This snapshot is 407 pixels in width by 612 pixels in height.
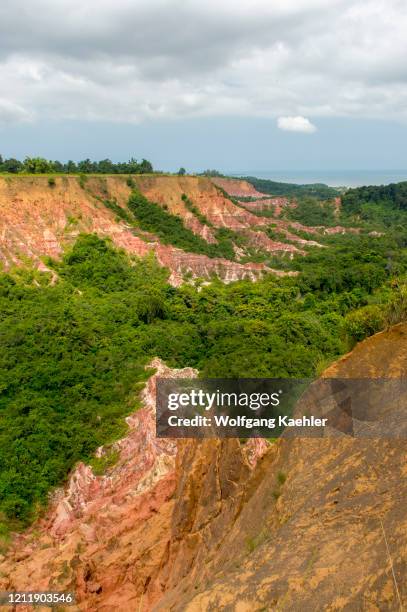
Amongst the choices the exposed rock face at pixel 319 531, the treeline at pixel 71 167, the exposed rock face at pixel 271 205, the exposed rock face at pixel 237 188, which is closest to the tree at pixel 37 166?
the treeline at pixel 71 167

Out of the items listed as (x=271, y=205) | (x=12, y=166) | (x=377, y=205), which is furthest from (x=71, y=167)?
(x=377, y=205)

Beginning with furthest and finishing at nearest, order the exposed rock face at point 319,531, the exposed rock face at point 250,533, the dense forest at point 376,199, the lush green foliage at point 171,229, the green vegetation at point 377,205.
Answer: the dense forest at point 376,199 < the green vegetation at point 377,205 < the lush green foliage at point 171,229 < the exposed rock face at point 250,533 < the exposed rock face at point 319,531

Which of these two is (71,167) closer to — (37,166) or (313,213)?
(37,166)

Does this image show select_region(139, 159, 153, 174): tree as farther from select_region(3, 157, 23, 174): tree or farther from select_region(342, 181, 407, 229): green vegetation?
select_region(342, 181, 407, 229): green vegetation

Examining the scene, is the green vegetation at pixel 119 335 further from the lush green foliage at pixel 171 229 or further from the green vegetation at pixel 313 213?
the green vegetation at pixel 313 213

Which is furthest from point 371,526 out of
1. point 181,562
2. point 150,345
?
point 150,345

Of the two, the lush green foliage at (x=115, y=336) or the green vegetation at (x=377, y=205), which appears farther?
the green vegetation at (x=377, y=205)

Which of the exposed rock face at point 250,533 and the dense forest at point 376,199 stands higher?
the dense forest at point 376,199

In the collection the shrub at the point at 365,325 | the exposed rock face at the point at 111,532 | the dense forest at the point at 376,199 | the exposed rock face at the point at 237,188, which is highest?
the exposed rock face at the point at 237,188
